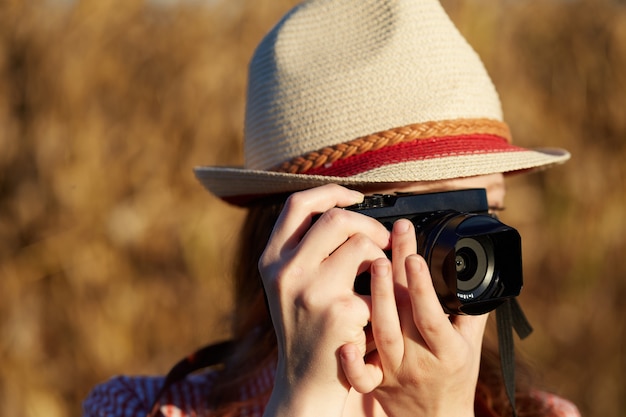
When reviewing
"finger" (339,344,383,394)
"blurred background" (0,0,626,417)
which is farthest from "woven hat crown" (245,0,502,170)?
"blurred background" (0,0,626,417)

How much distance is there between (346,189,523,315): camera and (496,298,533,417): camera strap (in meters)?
0.25

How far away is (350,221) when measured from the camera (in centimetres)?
100

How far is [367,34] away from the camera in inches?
50.9

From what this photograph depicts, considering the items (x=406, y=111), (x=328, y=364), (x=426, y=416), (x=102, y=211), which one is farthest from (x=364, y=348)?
(x=102, y=211)

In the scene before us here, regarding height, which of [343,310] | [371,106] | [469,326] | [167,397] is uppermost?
[371,106]

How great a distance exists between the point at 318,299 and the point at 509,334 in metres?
0.54

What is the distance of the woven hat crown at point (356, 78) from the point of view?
3.99 feet

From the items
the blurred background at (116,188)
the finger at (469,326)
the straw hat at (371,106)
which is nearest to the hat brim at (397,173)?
the straw hat at (371,106)

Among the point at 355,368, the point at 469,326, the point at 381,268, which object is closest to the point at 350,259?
the point at 381,268

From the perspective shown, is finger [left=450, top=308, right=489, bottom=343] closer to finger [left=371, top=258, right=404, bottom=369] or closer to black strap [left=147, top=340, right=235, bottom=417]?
finger [left=371, top=258, right=404, bottom=369]

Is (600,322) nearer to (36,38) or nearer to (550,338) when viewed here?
(550,338)

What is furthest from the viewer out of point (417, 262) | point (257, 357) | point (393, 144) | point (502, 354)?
point (257, 357)

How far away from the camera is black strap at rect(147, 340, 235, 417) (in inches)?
56.4

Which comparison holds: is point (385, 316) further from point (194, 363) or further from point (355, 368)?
point (194, 363)
